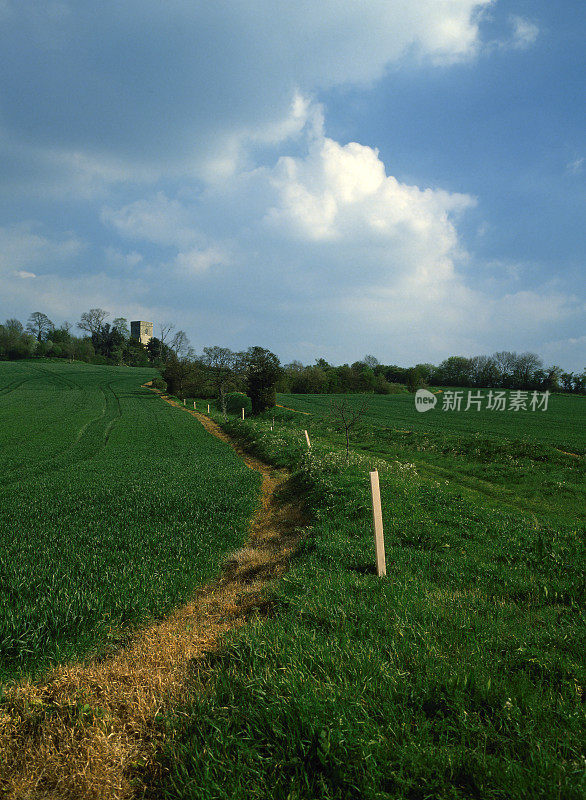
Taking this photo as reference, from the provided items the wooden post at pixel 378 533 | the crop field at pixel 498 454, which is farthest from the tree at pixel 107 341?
the wooden post at pixel 378 533

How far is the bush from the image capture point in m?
49.7

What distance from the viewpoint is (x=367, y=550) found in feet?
23.1

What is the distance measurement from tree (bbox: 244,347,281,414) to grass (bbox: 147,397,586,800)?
3873 centimetres

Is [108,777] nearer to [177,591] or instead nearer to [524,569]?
[177,591]

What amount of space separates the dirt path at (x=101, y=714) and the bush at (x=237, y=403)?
43741 mm

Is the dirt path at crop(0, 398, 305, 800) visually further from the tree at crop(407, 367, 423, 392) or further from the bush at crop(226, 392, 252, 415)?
the tree at crop(407, 367, 423, 392)

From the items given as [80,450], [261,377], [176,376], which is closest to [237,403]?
[261,377]

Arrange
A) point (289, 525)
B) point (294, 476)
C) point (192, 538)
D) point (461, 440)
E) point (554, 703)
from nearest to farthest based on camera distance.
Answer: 1. point (554, 703)
2. point (192, 538)
3. point (289, 525)
4. point (294, 476)
5. point (461, 440)

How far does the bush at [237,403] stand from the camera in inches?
1957

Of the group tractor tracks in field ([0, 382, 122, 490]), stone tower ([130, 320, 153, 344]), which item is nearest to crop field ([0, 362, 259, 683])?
tractor tracks in field ([0, 382, 122, 490])

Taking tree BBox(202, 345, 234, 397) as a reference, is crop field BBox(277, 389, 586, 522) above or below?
below

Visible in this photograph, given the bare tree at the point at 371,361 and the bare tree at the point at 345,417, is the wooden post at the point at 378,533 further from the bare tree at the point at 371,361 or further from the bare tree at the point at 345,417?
the bare tree at the point at 371,361

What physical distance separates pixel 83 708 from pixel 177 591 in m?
2.72

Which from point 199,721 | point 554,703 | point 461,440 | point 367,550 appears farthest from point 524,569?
point 461,440
